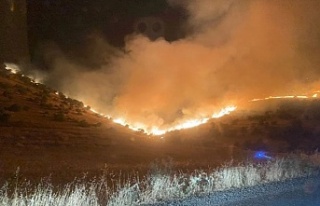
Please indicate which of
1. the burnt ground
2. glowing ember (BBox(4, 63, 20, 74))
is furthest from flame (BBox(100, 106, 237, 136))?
glowing ember (BBox(4, 63, 20, 74))

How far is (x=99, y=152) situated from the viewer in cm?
2811

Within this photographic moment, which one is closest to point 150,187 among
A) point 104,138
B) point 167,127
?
point 104,138

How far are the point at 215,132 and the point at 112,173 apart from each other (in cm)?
2183

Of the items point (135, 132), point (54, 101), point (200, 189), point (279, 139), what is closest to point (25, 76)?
point (54, 101)

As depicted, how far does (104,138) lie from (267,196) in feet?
67.2

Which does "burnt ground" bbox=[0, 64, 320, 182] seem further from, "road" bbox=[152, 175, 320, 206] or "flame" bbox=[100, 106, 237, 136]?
"road" bbox=[152, 175, 320, 206]

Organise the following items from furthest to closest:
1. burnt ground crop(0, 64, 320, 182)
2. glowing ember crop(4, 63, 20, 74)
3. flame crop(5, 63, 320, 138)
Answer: glowing ember crop(4, 63, 20, 74) < flame crop(5, 63, 320, 138) < burnt ground crop(0, 64, 320, 182)

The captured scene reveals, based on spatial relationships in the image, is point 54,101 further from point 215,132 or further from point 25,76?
point 215,132

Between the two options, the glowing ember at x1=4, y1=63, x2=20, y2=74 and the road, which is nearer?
the road

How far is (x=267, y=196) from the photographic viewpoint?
13.8 m

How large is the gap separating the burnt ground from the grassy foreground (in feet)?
12.4

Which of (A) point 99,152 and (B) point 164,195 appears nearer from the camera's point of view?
(B) point 164,195

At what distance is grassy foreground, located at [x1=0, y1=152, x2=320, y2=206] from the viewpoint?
1220cm

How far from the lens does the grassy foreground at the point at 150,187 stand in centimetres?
1220
